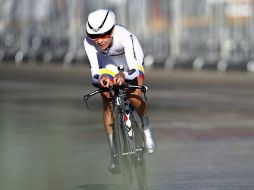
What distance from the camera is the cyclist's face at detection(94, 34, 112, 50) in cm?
898

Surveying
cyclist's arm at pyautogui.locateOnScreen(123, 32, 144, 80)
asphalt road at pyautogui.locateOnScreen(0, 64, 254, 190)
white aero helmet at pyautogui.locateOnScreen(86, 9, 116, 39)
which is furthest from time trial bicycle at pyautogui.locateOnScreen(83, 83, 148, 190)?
asphalt road at pyautogui.locateOnScreen(0, 64, 254, 190)

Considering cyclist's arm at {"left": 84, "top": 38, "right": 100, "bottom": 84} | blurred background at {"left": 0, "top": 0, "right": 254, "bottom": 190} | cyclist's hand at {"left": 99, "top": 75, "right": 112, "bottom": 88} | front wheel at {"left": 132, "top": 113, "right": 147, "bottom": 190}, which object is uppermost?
cyclist's arm at {"left": 84, "top": 38, "right": 100, "bottom": 84}

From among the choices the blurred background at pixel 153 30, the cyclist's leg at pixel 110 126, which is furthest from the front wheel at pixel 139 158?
the blurred background at pixel 153 30

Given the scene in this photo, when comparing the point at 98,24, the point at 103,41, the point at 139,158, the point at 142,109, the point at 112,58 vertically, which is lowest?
the point at 139,158

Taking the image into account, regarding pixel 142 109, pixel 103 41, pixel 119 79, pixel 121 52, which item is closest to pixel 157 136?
pixel 142 109

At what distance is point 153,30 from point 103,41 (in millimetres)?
20279

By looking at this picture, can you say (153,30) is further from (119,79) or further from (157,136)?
(119,79)

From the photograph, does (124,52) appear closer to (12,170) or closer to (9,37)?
(12,170)

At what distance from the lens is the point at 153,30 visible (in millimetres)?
29219

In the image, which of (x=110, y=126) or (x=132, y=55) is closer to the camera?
(x=132, y=55)

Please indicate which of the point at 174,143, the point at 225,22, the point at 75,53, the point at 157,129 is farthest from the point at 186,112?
the point at 75,53

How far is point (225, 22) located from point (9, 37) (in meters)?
7.49

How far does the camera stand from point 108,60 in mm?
9406

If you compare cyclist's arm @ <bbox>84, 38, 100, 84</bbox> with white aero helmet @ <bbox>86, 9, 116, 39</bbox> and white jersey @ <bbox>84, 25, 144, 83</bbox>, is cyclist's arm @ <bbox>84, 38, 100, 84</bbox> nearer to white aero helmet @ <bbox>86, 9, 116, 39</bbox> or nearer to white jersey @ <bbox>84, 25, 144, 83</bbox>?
white jersey @ <bbox>84, 25, 144, 83</bbox>
